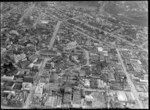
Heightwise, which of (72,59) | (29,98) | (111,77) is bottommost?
(72,59)

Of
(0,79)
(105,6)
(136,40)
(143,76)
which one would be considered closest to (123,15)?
(105,6)

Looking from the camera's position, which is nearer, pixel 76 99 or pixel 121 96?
pixel 76 99

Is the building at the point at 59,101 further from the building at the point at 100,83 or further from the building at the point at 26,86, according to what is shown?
the building at the point at 100,83

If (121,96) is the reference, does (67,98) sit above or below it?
above

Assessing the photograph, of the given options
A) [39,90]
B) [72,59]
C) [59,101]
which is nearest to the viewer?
[59,101]

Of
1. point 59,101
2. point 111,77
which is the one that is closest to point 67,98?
point 59,101

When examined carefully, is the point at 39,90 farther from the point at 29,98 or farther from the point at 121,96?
the point at 121,96

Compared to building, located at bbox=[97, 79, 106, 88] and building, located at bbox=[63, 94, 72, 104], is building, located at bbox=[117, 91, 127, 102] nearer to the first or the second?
building, located at bbox=[97, 79, 106, 88]

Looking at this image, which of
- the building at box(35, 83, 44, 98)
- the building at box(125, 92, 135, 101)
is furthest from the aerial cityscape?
the building at box(125, 92, 135, 101)
